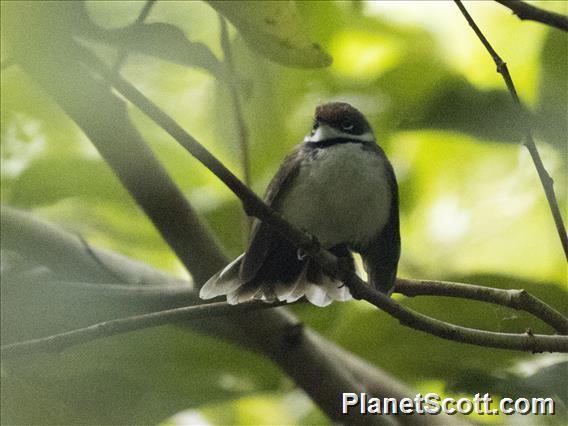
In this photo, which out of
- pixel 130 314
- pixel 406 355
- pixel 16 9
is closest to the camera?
pixel 16 9

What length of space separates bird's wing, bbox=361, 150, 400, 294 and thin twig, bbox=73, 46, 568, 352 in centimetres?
40

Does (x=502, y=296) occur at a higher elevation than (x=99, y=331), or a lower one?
higher

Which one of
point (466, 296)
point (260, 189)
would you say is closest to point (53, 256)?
point (260, 189)

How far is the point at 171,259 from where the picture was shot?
11.7ft

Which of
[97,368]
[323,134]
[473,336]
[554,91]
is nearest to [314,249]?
[473,336]

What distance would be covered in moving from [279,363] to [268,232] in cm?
46

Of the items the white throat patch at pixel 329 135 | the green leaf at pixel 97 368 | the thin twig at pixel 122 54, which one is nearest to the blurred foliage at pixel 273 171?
the green leaf at pixel 97 368

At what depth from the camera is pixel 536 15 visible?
5.65ft

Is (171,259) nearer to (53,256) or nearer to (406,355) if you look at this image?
(53,256)

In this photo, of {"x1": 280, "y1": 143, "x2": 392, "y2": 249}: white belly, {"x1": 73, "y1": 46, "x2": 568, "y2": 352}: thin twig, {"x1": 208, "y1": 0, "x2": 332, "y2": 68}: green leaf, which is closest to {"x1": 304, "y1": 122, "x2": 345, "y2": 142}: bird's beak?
{"x1": 280, "y1": 143, "x2": 392, "y2": 249}: white belly

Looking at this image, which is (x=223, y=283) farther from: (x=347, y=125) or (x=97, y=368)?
(x=347, y=125)

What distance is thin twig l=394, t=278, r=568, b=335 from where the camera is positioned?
211 centimetres

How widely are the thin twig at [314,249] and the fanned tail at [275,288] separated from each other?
0.43 m

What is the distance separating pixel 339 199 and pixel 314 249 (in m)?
0.69
